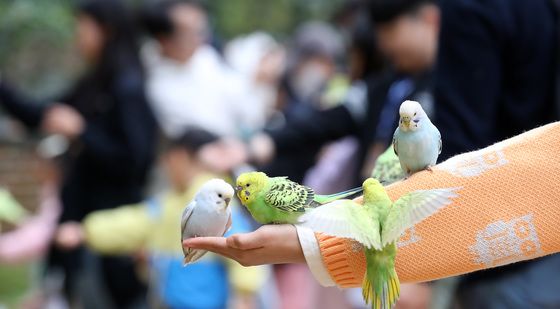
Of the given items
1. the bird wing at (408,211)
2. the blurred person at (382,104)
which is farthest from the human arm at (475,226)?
the blurred person at (382,104)

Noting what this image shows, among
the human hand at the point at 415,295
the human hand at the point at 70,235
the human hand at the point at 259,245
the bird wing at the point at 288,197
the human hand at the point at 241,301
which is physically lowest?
the human hand at the point at 415,295

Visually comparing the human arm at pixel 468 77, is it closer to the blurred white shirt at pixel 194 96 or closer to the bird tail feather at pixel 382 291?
the bird tail feather at pixel 382 291

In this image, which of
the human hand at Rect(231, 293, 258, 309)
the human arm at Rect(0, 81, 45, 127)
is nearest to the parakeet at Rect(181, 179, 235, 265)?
the human hand at Rect(231, 293, 258, 309)

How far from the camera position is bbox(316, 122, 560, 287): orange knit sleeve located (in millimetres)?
1636

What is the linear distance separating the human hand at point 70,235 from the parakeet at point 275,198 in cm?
248

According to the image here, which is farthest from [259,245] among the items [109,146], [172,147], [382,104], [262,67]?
[262,67]

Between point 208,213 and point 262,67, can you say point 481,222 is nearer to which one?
point 208,213

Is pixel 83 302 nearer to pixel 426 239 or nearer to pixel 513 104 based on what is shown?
pixel 513 104

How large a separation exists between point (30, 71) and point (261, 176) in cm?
679

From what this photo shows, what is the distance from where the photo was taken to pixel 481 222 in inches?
65.1

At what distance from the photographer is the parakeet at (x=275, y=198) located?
61.4 inches

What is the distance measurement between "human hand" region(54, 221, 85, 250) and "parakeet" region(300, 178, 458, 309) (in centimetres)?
256

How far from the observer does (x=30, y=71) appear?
7.99 metres

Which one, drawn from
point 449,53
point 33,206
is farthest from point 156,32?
point 33,206
